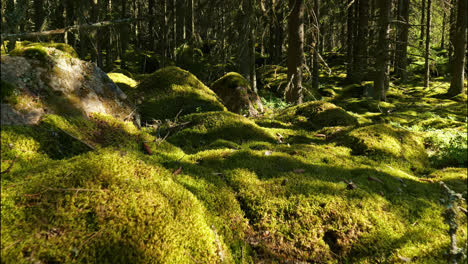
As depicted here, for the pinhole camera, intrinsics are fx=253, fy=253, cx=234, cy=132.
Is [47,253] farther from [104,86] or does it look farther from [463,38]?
[463,38]

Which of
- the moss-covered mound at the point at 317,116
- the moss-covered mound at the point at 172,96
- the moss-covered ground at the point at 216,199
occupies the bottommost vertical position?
the moss-covered ground at the point at 216,199

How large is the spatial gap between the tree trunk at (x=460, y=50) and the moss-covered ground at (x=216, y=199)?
36.8ft

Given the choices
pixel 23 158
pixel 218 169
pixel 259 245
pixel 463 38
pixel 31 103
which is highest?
pixel 463 38

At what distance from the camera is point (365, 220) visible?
2553 mm

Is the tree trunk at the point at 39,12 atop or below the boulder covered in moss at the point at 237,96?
atop

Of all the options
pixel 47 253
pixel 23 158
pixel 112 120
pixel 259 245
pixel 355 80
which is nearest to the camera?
pixel 47 253

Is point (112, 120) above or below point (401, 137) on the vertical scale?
above

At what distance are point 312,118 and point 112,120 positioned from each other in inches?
183

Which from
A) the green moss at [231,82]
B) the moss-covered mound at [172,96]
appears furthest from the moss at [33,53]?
the green moss at [231,82]

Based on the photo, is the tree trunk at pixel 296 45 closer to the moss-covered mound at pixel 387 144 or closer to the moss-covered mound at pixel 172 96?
the moss-covered mound at pixel 172 96

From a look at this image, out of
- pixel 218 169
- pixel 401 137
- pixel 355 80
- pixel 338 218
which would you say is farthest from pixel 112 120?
pixel 355 80

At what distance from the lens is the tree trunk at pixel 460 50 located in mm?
12322

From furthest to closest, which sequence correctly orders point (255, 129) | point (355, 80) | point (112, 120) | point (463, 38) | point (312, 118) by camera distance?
point (355, 80) < point (463, 38) < point (312, 118) < point (255, 129) < point (112, 120)

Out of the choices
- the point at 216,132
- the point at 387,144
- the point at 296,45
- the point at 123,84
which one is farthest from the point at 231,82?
the point at 387,144
